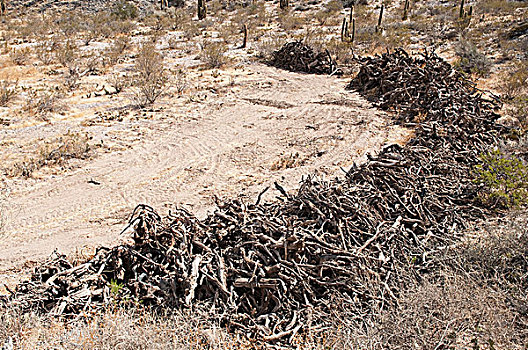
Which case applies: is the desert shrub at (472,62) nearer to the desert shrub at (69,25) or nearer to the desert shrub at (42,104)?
the desert shrub at (42,104)

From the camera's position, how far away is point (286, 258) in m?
3.81

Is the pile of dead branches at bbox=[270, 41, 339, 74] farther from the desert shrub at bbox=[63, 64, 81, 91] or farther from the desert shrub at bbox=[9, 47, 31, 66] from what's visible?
the desert shrub at bbox=[9, 47, 31, 66]

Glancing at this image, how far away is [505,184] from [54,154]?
24.3ft

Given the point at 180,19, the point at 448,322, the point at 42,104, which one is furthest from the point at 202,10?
the point at 448,322

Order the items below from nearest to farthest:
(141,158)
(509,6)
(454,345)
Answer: (454,345) → (141,158) → (509,6)

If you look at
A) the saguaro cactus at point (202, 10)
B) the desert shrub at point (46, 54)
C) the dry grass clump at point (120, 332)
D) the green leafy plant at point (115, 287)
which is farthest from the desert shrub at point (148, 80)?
the saguaro cactus at point (202, 10)

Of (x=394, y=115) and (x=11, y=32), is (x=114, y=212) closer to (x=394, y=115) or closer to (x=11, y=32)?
(x=394, y=115)

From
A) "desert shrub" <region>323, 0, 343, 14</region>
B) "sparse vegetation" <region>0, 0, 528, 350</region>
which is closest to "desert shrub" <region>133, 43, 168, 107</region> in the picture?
"sparse vegetation" <region>0, 0, 528, 350</region>

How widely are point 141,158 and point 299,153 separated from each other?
121 inches

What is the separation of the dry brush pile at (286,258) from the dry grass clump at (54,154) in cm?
387

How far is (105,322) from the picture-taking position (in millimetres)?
3301

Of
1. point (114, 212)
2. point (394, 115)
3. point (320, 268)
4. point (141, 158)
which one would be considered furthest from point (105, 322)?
point (394, 115)

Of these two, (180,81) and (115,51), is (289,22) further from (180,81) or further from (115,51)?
(180,81)

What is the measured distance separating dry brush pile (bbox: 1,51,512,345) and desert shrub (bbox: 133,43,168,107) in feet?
22.9
